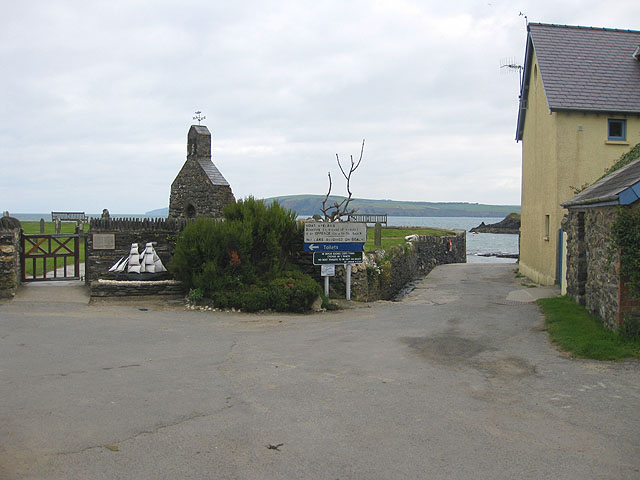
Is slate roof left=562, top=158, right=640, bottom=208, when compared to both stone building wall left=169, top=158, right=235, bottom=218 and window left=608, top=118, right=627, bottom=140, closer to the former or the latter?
window left=608, top=118, right=627, bottom=140

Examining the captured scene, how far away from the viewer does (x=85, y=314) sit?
536 inches

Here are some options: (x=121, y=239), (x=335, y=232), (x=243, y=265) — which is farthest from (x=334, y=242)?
(x=121, y=239)

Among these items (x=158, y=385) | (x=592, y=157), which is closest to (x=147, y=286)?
(x=158, y=385)

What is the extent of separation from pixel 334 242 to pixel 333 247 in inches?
5.7

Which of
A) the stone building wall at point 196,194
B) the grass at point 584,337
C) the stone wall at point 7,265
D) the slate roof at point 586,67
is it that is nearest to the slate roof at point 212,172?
the stone building wall at point 196,194

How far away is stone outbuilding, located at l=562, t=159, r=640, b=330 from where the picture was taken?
10.1 meters

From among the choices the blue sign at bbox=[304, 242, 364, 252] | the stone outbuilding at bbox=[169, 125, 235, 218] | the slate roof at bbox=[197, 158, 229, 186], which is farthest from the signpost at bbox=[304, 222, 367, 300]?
the slate roof at bbox=[197, 158, 229, 186]

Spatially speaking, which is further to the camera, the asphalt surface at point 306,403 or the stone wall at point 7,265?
the stone wall at point 7,265

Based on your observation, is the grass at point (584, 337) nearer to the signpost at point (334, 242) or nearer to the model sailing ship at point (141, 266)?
the signpost at point (334, 242)

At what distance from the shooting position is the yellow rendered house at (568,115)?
20.0 m

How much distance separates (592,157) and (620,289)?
37.6 ft

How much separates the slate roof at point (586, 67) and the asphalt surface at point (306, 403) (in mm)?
11453

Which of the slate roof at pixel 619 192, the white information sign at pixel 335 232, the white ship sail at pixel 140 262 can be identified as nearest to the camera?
the slate roof at pixel 619 192

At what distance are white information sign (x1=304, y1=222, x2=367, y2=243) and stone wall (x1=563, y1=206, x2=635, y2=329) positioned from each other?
5.41 m
